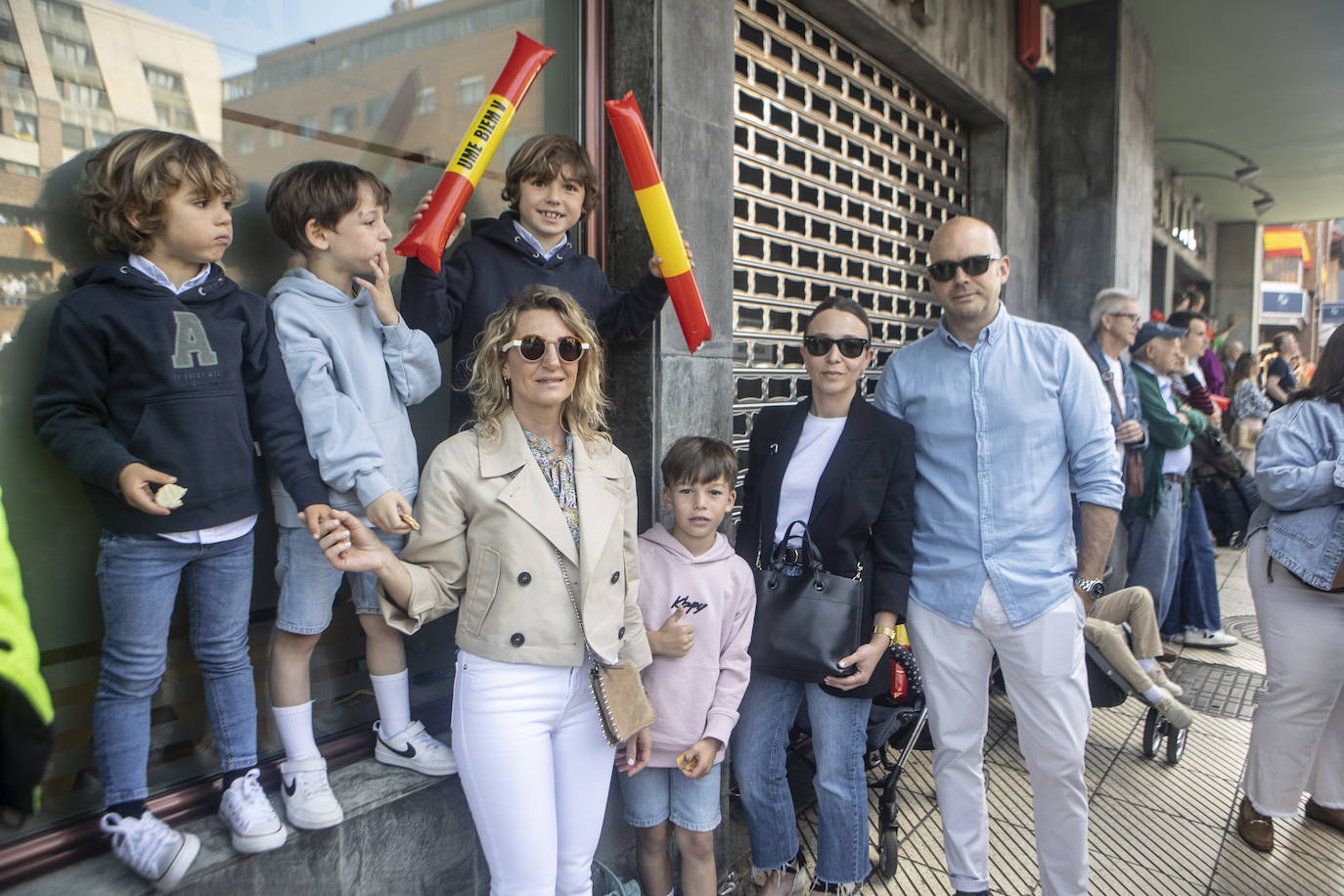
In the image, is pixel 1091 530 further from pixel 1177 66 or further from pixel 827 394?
pixel 1177 66

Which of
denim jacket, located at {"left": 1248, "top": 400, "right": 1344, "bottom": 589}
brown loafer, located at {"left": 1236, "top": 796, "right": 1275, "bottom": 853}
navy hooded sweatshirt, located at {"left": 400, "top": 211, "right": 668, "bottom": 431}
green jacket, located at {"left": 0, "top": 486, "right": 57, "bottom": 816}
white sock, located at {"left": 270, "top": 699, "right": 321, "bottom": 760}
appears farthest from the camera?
brown loafer, located at {"left": 1236, "top": 796, "right": 1275, "bottom": 853}

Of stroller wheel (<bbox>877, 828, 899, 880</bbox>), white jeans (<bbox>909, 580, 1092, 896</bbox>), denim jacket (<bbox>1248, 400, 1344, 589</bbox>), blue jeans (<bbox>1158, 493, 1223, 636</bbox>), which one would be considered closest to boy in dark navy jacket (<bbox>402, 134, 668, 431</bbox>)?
white jeans (<bbox>909, 580, 1092, 896</bbox>)

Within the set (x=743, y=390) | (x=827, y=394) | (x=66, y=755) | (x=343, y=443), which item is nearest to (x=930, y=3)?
(x=743, y=390)

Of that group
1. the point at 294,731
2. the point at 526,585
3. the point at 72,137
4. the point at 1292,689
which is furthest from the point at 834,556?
the point at 72,137

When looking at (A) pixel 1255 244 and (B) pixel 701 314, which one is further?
(A) pixel 1255 244

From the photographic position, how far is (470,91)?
3.09 metres

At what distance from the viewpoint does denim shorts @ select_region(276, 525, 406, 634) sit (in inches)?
93.5

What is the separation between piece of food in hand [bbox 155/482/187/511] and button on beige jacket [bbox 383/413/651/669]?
531mm

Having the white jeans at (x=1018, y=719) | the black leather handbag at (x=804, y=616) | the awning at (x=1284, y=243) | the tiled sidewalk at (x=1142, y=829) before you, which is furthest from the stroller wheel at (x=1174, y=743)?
the awning at (x=1284, y=243)

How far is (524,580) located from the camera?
7.18 feet

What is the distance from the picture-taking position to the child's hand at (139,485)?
1881 mm

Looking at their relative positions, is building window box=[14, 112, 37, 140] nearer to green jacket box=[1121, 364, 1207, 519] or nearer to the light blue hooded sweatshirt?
the light blue hooded sweatshirt

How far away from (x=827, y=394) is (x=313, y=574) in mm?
1777

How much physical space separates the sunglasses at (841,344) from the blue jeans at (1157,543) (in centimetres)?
387
